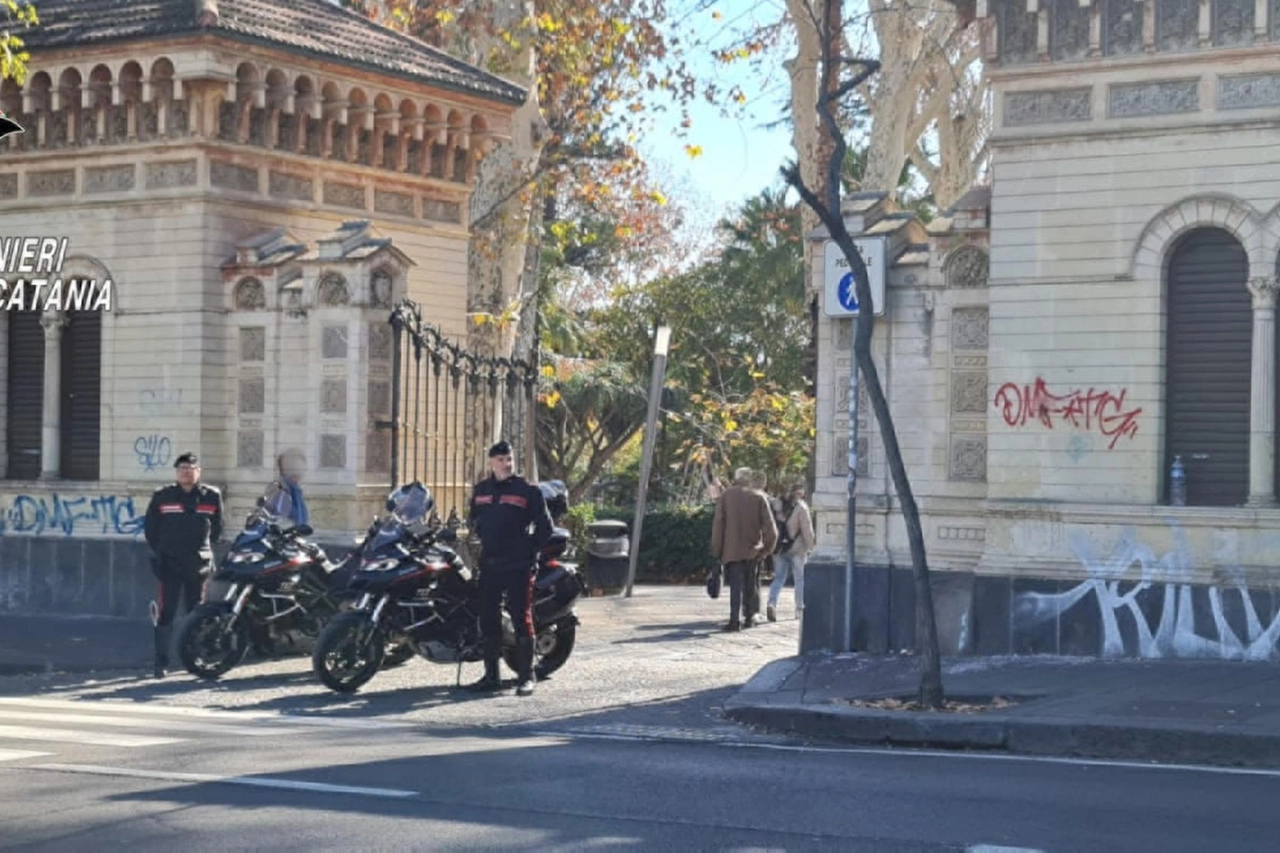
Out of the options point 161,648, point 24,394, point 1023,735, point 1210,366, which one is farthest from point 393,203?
point 1023,735

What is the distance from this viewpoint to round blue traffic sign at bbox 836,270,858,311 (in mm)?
16247

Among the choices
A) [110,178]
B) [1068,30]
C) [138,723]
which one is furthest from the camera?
[110,178]

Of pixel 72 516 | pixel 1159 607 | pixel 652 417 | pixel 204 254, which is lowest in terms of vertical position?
pixel 1159 607

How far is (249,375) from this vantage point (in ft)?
63.6

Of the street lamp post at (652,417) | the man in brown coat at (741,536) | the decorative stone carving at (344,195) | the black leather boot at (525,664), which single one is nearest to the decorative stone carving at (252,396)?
the decorative stone carving at (344,195)

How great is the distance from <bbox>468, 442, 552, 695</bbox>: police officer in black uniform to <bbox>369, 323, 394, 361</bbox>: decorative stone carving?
3873 mm

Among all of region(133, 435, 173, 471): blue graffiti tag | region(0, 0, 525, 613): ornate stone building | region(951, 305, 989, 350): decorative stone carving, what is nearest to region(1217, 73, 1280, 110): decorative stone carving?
region(951, 305, 989, 350): decorative stone carving

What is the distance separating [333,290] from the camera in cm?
1859

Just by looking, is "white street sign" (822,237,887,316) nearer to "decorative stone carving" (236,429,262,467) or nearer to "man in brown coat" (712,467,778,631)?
"man in brown coat" (712,467,778,631)

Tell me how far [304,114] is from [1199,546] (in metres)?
9.54

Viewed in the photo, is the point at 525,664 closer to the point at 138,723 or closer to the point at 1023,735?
the point at 138,723

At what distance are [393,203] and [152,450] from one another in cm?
356

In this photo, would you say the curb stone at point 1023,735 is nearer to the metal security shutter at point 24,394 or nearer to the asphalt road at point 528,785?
the asphalt road at point 528,785

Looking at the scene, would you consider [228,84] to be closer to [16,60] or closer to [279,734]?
[16,60]
